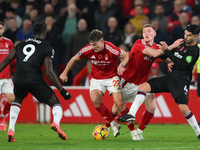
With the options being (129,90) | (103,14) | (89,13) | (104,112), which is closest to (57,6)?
(89,13)

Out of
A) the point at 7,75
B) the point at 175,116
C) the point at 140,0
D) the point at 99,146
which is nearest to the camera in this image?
the point at 99,146

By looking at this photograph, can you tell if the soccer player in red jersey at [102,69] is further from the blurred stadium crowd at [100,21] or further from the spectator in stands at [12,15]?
the spectator in stands at [12,15]

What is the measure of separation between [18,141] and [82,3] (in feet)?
28.4

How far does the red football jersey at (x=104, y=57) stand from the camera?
9484mm

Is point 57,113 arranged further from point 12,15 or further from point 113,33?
point 12,15

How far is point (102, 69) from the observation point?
9.73m

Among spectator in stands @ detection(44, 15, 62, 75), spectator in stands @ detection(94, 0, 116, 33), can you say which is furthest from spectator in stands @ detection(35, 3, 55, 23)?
spectator in stands @ detection(94, 0, 116, 33)

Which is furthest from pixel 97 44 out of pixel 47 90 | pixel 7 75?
pixel 7 75

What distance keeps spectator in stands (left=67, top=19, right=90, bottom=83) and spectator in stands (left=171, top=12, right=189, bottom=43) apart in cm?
271

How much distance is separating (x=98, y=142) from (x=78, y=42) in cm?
654

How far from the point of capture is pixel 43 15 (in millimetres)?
16797

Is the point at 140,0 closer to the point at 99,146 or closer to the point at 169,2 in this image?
the point at 169,2

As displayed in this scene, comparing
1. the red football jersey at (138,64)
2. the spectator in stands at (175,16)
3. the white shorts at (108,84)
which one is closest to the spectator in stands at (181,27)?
the spectator in stands at (175,16)

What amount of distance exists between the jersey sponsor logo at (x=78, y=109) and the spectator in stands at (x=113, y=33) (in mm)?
2164
